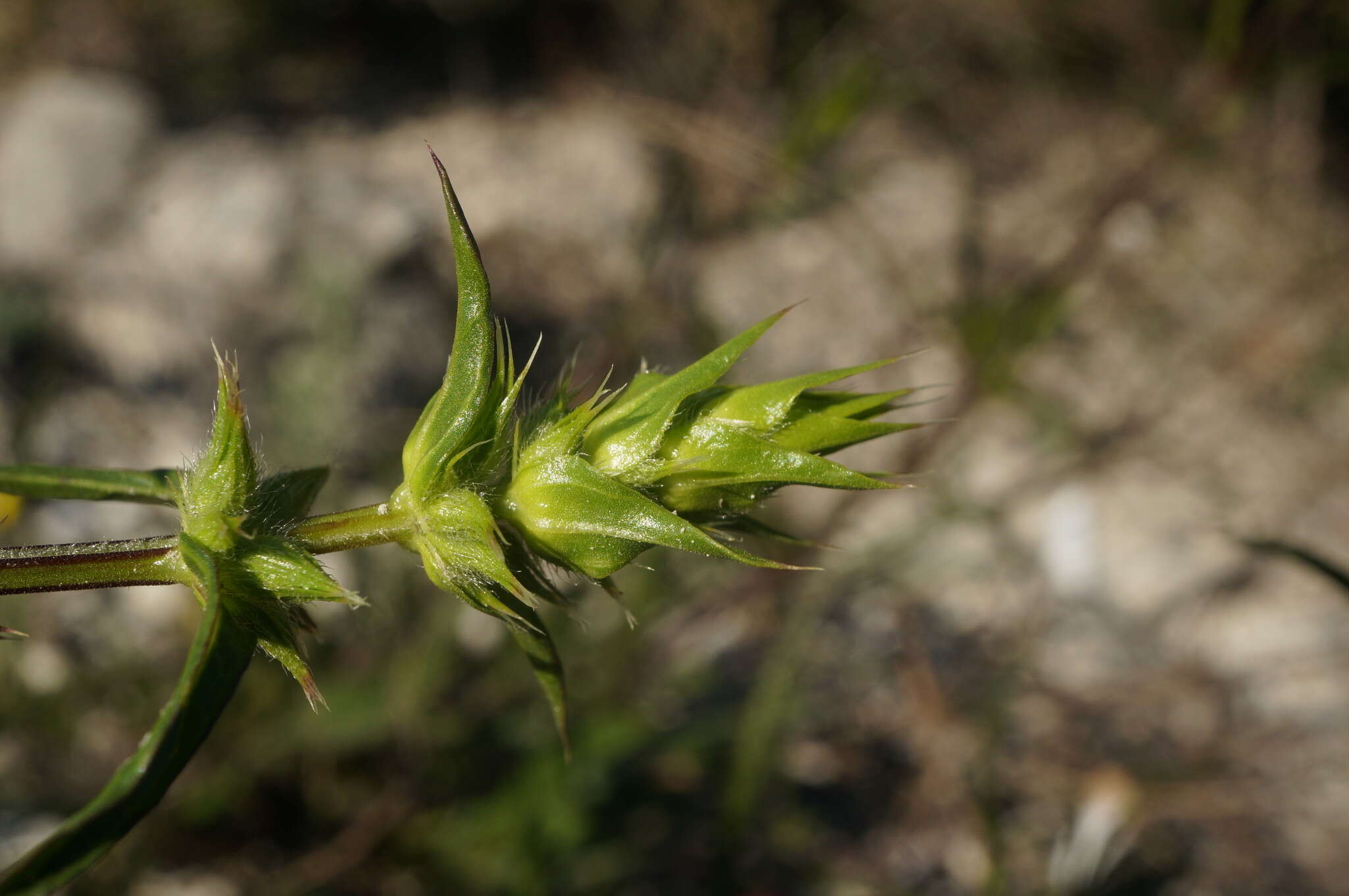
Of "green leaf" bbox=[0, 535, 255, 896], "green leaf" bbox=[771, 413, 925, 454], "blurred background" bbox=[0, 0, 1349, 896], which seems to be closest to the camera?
"green leaf" bbox=[0, 535, 255, 896]

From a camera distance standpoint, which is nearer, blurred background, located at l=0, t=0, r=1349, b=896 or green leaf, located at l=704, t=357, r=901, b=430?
green leaf, located at l=704, t=357, r=901, b=430

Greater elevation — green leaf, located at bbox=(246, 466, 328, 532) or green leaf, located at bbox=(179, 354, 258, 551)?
green leaf, located at bbox=(179, 354, 258, 551)

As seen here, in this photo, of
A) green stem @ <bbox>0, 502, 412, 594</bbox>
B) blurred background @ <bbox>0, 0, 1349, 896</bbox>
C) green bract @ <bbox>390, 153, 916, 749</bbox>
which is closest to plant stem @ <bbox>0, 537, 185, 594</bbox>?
green stem @ <bbox>0, 502, 412, 594</bbox>

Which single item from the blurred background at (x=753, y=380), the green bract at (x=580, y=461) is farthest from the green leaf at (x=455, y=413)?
the blurred background at (x=753, y=380)

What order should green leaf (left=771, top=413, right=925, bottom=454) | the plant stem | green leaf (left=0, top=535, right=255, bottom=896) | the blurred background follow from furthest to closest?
1. the blurred background
2. green leaf (left=771, top=413, right=925, bottom=454)
3. the plant stem
4. green leaf (left=0, top=535, right=255, bottom=896)

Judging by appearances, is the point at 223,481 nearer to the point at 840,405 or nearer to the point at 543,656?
the point at 543,656

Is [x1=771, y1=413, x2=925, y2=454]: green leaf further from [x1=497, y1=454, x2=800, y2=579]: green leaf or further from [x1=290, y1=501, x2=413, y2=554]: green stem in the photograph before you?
[x1=290, y1=501, x2=413, y2=554]: green stem

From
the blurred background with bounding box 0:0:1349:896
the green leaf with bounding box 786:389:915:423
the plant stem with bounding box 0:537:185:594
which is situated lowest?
the blurred background with bounding box 0:0:1349:896

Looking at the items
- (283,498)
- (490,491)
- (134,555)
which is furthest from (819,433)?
(134,555)
